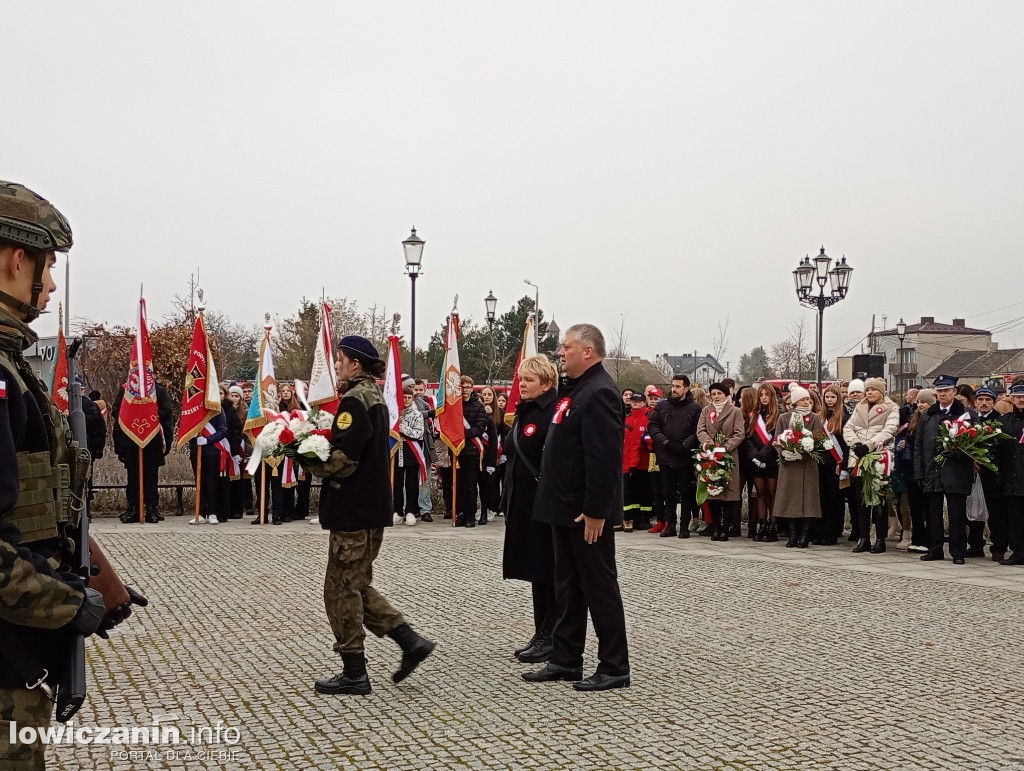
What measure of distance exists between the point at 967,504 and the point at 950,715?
7678 mm

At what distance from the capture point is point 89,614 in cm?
306

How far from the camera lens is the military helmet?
311 centimetres

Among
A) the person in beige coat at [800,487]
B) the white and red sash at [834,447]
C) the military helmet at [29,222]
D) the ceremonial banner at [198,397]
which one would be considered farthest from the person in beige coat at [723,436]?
the military helmet at [29,222]

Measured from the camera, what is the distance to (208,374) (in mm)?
16828

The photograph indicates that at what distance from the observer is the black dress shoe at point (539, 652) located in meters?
7.59

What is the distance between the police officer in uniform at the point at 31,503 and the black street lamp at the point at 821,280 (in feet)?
66.3

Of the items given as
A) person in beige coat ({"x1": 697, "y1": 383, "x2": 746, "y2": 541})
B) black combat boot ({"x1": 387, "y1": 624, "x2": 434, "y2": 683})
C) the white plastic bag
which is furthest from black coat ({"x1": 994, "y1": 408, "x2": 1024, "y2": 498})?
black combat boot ({"x1": 387, "y1": 624, "x2": 434, "y2": 683})

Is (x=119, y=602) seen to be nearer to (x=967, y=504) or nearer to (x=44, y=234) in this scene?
(x=44, y=234)

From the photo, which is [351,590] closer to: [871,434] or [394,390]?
[871,434]

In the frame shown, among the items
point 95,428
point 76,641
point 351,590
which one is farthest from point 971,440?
point 95,428

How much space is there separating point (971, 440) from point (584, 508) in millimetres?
7749

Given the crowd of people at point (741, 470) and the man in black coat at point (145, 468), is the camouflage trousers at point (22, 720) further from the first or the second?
the man in black coat at point (145, 468)

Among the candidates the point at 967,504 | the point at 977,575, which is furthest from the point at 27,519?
the point at 967,504

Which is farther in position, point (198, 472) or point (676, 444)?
point (198, 472)
